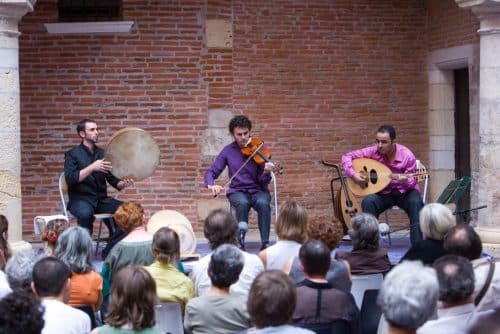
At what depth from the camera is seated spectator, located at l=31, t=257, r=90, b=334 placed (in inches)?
181

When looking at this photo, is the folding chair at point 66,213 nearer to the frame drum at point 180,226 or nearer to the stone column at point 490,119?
the frame drum at point 180,226

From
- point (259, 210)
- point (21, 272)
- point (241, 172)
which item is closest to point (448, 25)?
point (241, 172)

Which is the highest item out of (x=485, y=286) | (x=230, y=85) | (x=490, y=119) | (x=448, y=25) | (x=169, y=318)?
(x=448, y=25)

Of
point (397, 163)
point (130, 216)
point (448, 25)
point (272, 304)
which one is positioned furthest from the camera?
point (448, 25)

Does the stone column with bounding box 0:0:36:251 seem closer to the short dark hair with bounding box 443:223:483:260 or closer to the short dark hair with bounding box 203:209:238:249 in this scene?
the short dark hair with bounding box 203:209:238:249

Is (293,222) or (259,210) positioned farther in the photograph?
(259,210)

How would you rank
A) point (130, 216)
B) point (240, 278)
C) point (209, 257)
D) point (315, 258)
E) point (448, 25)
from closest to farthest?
point (315, 258) → point (240, 278) → point (209, 257) → point (130, 216) → point (448, 25)

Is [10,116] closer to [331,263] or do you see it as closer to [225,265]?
[331,263]

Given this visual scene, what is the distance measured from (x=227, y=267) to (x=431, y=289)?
1.46m

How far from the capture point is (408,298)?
368cm

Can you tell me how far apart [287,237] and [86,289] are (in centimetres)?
138

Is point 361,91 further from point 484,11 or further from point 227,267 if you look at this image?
point 227,267

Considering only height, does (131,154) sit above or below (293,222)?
above

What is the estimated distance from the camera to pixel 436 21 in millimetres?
11703
